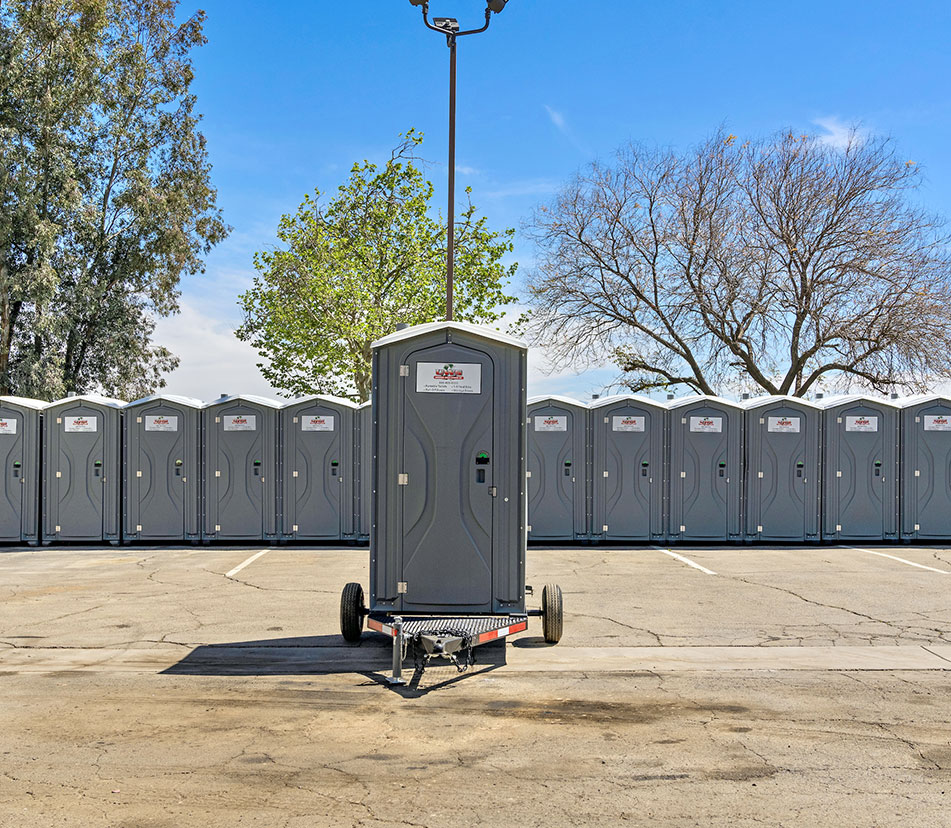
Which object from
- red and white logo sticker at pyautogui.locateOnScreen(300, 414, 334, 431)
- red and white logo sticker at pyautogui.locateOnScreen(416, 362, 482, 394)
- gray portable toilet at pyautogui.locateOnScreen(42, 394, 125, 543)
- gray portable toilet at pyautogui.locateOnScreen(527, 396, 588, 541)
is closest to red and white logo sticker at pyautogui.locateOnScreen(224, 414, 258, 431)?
red and white logo sticker at pyautogui.locateOnScreen(300, 414, 334, 431)

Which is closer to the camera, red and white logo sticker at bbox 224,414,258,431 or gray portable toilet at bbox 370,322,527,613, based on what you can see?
gray portable toilet at bbox 370,322,527,613

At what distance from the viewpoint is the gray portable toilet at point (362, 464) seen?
46.7 feet

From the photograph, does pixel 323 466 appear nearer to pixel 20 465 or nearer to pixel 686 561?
pixel 20 465

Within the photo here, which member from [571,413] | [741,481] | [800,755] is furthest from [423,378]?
[741,481]

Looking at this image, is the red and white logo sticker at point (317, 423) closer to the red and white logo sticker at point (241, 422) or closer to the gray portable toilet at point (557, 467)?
the red and white logo sticker at point (241, 422)

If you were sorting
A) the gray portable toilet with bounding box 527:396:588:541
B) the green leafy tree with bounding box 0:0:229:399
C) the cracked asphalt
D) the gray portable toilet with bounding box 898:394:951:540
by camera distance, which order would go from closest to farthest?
the cracked asphalt, the gray portable toilet with bounding box 527:396:588:541, the gray portable toilet with bounding box 898:394:951:540, the green leafy tree with bounding box 0:0:229:399

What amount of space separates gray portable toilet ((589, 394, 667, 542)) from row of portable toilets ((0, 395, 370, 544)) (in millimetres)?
3755

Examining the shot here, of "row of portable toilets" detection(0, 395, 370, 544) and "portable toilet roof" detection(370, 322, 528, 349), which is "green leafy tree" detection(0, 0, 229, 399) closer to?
"row of portable toilets" detection(0, 395, 370, 544)

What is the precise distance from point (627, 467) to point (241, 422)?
6.27m

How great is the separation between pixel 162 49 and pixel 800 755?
Result: 3284 cm

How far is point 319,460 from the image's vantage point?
14.3 metres

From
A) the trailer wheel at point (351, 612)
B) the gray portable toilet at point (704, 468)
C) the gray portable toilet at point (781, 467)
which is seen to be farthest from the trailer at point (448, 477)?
the gray portable toilet at point (781, 467)

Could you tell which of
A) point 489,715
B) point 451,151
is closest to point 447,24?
point 451,151

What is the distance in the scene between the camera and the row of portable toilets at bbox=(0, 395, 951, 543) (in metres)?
14.3
